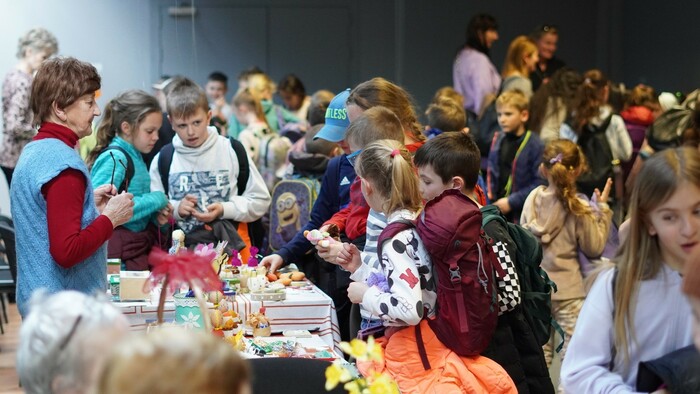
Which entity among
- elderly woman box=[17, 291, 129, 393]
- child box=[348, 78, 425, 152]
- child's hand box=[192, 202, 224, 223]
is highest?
child box=[348, 78, 425, 152]

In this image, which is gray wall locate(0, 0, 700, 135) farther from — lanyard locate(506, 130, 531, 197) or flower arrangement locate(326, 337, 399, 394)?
flower arrangement locate(326, 337, 399, 394)

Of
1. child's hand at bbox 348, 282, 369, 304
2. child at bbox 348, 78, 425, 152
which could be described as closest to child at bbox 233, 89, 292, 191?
child at bbox 348, 78, 425, 152

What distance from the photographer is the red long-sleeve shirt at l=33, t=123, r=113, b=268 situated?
3.35 meters

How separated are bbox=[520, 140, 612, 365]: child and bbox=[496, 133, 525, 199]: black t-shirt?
1116 millimetres

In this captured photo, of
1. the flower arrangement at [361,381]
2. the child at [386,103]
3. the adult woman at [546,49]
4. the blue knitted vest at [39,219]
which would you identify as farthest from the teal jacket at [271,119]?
the flower arrangement at [361,381]

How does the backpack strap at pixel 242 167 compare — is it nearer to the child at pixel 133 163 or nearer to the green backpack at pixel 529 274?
the child at pixel 133 163

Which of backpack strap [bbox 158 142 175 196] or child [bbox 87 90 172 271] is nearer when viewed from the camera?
child [bbox 87 90 172 271]

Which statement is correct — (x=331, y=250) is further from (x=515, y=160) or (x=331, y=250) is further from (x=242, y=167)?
(x=515, y=160)

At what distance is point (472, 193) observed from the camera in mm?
3805

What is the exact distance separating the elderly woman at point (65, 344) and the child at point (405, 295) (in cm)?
142

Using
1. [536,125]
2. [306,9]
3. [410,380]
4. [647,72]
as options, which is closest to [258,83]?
[306,9]

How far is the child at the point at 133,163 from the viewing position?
15.6 feet

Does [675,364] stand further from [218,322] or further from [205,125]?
[205,125]

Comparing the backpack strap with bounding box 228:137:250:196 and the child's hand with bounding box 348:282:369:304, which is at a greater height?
the backpack strap with bounding box 228:137:250:196
